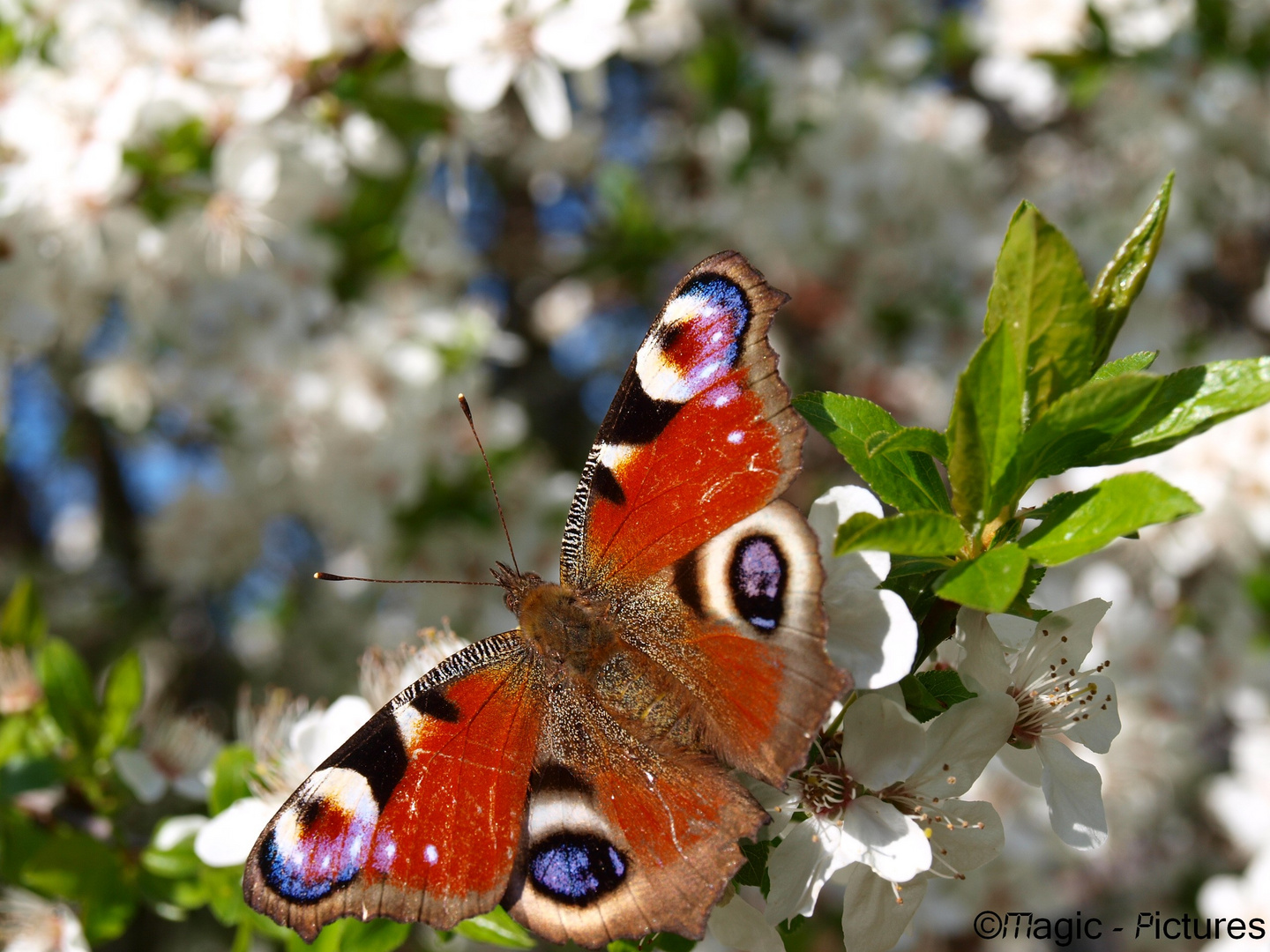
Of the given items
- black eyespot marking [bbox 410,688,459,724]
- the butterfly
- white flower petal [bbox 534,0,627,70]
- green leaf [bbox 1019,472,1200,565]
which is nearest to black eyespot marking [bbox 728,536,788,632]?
the butterfly

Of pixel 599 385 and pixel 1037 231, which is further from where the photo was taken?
pixel 599 385

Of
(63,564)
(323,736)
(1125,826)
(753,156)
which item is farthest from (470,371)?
(63,564)

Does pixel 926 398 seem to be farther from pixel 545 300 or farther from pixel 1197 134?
pixel 545 300

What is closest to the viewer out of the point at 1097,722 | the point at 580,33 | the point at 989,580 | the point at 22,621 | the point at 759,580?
the point at 989,580

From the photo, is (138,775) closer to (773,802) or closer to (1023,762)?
(773,802)

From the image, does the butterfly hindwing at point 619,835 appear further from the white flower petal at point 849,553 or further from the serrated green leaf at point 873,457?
the serrated green leaf at point 873,457

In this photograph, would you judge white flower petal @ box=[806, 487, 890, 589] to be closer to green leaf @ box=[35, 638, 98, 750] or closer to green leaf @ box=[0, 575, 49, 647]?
green leaf @ box=[35, 638, 98, 750]

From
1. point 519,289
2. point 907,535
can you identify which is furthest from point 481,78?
point 519,289
